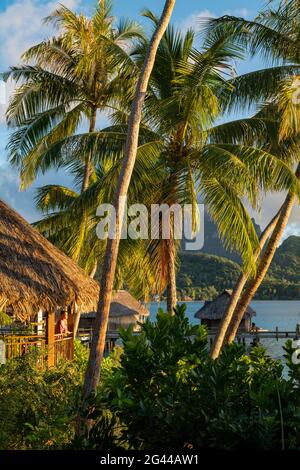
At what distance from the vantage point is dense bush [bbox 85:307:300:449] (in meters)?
3.82

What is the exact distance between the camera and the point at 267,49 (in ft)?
47.1

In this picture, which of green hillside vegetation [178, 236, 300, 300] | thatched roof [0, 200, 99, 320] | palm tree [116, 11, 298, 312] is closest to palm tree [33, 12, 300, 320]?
palm tree [116, 11, 298, 312]

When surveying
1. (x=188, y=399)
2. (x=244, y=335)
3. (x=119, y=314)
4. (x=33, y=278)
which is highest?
(x=119, y=314)

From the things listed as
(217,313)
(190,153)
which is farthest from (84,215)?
(217,313)

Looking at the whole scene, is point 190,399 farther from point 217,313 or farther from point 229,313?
point 217,313

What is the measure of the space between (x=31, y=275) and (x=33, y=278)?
0.20 ft

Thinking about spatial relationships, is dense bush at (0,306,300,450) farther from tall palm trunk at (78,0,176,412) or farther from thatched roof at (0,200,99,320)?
thatched roof at (0,200,99,320)

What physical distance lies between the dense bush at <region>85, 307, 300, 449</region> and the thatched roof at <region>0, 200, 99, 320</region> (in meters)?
6.64

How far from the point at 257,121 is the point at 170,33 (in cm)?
253

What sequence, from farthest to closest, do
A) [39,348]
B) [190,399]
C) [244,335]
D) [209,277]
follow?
[209,277] → [244,335] → [39,348] → [190,399]

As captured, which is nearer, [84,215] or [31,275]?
[31,275]

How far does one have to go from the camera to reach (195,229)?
11820 millimetres

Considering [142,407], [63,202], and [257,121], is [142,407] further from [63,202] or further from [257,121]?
[63,202]
